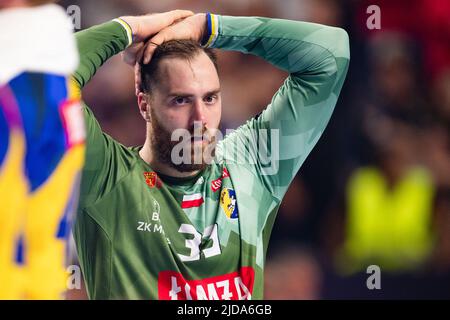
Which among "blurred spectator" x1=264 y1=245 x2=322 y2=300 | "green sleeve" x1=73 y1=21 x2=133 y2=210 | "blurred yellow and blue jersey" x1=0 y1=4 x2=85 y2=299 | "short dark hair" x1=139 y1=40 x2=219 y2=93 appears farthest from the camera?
"blurred spectator" x1=264 y1=245 x2=322 y2=300

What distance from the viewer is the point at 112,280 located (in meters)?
2.34

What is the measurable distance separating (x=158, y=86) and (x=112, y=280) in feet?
2.09

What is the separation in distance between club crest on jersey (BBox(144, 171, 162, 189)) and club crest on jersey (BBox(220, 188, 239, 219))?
213mm

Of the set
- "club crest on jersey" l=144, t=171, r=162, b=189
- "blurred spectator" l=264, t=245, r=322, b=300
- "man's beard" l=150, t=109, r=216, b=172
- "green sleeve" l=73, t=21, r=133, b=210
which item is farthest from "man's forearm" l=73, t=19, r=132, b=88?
"blurred spectator" l=264, t=245, r=322, b=300

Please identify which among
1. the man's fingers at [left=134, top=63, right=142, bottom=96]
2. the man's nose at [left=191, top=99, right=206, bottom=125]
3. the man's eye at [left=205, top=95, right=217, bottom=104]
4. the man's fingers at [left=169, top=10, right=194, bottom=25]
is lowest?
the man's nose at [left=191, top=99, right=206, bottom=125]

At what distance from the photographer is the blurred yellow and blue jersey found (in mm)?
2148

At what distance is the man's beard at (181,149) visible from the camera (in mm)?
2465

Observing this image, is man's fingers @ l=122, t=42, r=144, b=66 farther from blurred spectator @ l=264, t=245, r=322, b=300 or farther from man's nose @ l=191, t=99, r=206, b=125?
blurred spectator @ l=264, t=245, r=322, b=300

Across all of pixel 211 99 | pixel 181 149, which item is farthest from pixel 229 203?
pixel 211 99

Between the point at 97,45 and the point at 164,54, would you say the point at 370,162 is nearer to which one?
the point at 164,54

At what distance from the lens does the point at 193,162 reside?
248 cm

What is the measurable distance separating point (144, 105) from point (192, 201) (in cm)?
36

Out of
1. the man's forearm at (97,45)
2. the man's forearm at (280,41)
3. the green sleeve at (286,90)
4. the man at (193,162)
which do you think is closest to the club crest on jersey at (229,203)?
the man at (193,162)

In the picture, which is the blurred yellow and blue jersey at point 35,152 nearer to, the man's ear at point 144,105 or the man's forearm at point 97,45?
the man's forearm at point 97,45
